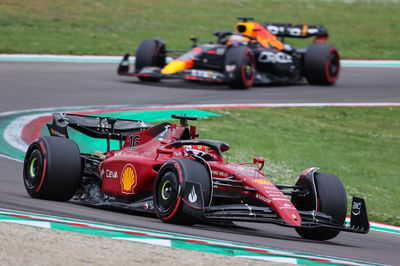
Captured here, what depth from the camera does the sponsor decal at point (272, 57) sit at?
75.3ft

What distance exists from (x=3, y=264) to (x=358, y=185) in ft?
29.0

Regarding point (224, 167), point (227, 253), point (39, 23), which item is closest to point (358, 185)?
point (224, 167)

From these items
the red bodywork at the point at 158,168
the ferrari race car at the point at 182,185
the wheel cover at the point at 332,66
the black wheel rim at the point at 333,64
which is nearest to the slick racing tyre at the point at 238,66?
the wheel cover at the point at 332,66

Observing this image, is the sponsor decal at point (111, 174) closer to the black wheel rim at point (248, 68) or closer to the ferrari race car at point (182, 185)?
the ferrari race car at point (182, 185)

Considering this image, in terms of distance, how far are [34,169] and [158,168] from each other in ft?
5.36

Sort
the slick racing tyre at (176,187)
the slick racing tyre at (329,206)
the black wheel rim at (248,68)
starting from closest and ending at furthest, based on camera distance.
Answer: the slick racing tyre at (176,187) → the slick racing tyre at (329,206) → the black wheel rim at (248,68)

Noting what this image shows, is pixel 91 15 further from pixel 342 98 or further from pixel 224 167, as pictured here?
pixel 224 167

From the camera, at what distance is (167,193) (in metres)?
8.70

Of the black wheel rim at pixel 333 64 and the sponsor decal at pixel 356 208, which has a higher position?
the sponsor decal at pixel 356 208

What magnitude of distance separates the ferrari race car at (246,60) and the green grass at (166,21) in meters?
5.61

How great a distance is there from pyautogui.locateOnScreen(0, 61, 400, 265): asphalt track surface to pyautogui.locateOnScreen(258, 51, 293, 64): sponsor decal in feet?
2.48

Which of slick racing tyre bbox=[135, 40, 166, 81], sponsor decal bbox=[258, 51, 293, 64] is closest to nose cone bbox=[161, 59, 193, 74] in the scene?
slick racing tyre bbox=[135, 40, 166, 81]

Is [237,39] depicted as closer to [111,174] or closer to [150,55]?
[150,55]

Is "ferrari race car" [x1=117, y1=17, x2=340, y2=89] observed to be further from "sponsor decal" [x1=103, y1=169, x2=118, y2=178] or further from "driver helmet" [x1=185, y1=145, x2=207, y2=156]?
"driver helmet" [x1=185, y1=145, x2=207, y2=156]
